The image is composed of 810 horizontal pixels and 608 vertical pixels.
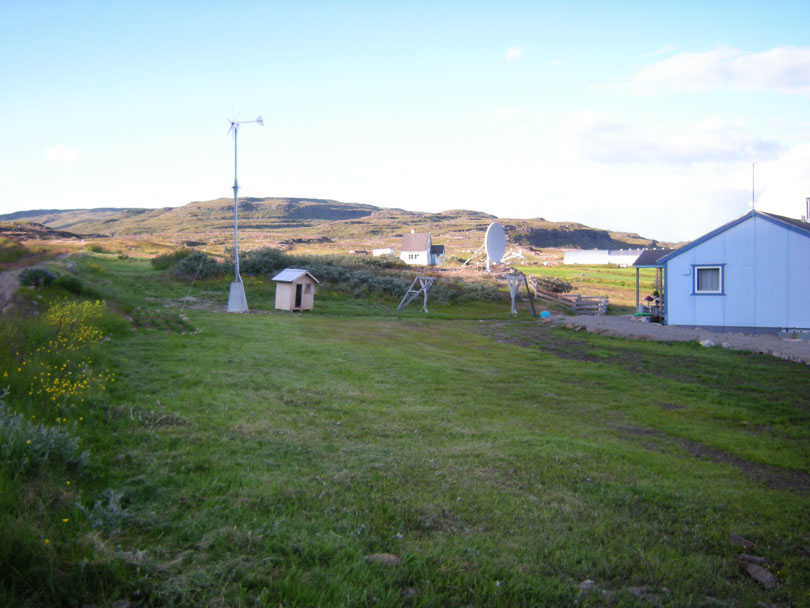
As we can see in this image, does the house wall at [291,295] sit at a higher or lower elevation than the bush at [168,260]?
lower

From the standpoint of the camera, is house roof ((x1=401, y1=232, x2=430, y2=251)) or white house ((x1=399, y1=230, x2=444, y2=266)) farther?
house roof ((x1=401, y1=232, x2=430, y2=251))

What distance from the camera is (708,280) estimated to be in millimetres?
23203

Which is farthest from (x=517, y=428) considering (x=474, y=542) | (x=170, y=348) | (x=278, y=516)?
(x=170, y=348)

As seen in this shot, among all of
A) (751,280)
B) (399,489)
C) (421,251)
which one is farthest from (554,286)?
(399,489)

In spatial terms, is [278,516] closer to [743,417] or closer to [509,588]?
[509,588]

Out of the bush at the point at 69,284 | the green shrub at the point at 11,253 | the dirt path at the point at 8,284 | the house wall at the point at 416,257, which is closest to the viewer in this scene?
the dirt path at the point at 8,284

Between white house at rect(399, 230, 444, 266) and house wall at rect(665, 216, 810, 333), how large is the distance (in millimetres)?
50137

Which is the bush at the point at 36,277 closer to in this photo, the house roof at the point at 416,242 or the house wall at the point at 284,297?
the house wall at the point at 284,297

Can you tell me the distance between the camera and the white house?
73.3 meters

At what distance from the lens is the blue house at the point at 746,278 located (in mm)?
20688

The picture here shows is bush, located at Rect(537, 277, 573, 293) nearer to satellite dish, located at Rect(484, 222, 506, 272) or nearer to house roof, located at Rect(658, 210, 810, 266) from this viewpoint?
satellite dish, located at Rect(484, 222, 506, 272)

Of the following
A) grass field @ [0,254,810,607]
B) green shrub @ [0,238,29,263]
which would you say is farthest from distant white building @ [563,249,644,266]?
grass field @ [0,254,810,607]

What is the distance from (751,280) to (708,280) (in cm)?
169

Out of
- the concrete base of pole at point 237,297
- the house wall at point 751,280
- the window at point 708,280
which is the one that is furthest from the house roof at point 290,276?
the window at point 708,280
